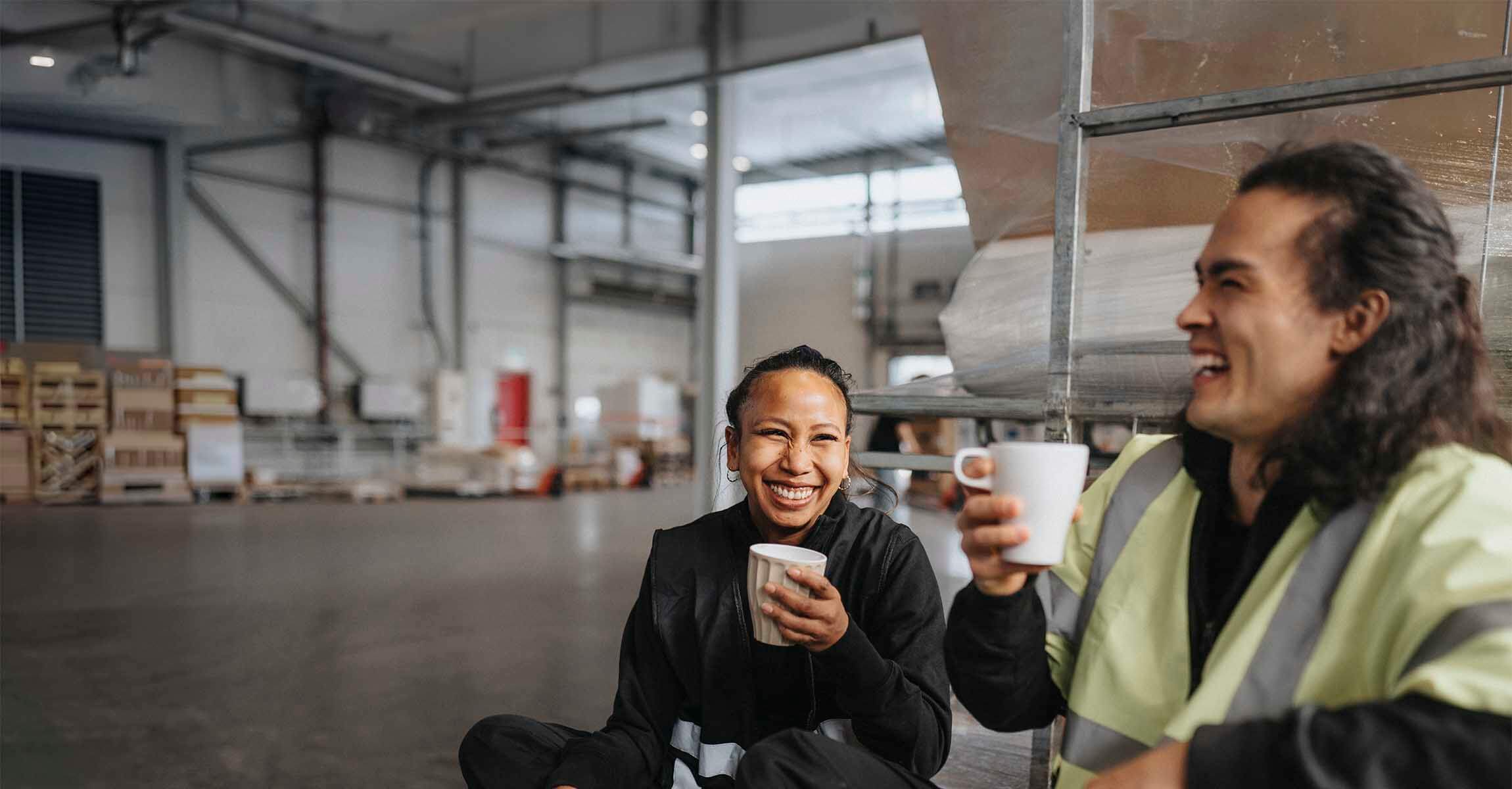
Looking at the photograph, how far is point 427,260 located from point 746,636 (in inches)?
502

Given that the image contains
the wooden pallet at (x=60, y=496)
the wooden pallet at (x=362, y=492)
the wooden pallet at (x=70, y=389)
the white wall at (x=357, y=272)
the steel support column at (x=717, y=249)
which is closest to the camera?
the steel support column at (x=717, y=249)

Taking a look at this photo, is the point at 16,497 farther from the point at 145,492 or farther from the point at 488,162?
the point at 488,162

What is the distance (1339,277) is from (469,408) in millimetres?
12997

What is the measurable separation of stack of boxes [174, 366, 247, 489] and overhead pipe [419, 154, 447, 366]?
11.1 ft

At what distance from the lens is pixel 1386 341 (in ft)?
2.71

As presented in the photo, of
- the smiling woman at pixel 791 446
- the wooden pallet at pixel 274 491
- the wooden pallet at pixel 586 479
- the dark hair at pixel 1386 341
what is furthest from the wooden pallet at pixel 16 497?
the dark hair at pixel 1386 341

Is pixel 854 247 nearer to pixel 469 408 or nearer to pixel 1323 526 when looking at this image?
pixel 469 408

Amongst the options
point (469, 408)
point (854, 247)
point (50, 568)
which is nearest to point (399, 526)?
point (50, 568)

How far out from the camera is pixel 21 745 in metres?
2.86

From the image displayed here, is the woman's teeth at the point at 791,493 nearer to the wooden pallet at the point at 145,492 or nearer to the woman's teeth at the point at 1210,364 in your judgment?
the woman's teeth at the point at 1210,364

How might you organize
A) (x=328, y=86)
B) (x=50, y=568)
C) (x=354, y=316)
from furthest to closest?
1. (x=354, y=316)
2. (x=328, y=86)
3. (x=50, y=568)

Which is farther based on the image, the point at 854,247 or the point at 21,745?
the point at 854,247

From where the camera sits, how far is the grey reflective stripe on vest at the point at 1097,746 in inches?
36.7

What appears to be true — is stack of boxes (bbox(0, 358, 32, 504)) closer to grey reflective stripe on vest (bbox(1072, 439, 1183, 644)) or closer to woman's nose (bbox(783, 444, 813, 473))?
woman's nose (bbox(783, 444, 813, 473))
